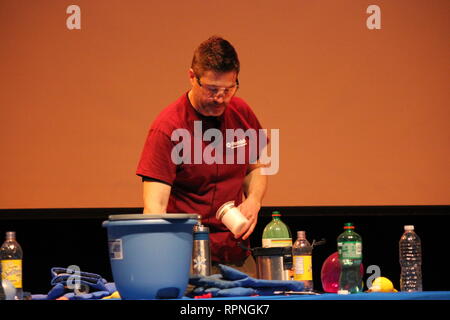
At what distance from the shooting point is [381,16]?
4.24 metres

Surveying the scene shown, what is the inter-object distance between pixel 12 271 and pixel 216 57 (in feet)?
3.38

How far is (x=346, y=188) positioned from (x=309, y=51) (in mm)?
848

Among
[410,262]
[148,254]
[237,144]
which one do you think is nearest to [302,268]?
[148,254]

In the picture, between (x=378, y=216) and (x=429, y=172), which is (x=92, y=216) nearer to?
(x=378, y=216)

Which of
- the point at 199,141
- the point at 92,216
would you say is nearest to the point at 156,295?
the point at 199,141

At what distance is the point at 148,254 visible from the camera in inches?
72.2

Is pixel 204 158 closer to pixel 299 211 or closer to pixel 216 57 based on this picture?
pixel 216 57

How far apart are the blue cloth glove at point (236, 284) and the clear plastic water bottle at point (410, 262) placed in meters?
0.66

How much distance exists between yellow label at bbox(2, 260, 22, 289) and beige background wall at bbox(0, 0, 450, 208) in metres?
1.98

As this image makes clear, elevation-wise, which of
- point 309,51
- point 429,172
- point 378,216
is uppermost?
point 309,51

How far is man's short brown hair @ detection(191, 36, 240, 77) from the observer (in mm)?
2578

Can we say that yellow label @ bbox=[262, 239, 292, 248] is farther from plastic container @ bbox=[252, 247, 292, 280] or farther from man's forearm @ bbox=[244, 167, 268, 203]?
man's forearm @ bbox=[244, 167, 268, 203]
